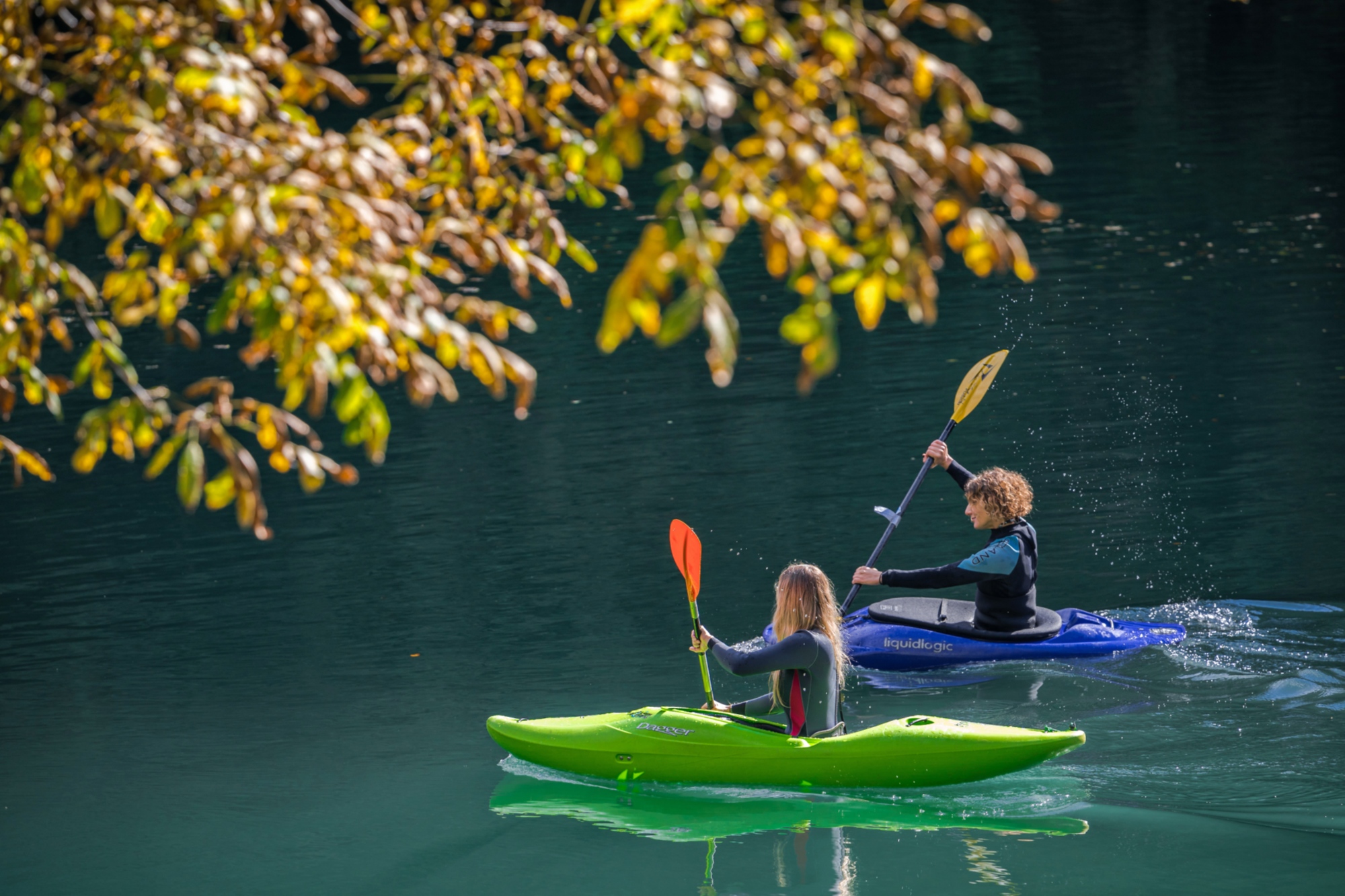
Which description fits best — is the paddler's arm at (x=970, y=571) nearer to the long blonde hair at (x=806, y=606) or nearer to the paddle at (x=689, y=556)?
the paddle at (x=689, y=556)

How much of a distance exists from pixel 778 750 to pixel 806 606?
73 centimetres

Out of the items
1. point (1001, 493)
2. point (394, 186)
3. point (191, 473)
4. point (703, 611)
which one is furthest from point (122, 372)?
point (703, 611)

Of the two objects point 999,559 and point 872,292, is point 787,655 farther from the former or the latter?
point 872,292

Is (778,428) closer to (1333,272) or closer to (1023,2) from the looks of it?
(1333,272)

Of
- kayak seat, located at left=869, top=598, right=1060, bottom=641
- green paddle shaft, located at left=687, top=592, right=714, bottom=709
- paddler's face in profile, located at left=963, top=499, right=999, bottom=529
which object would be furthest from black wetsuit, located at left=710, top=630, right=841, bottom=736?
paddler's face in profile, located at left=963, top=499, right=999, bottom=529

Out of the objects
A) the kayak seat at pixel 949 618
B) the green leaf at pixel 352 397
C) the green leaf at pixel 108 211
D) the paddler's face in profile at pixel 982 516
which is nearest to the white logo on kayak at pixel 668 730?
the kayak seat at pixel 949 618

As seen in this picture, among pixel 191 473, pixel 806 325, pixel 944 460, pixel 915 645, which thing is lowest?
pixel 915 645

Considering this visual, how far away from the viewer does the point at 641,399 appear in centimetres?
1564

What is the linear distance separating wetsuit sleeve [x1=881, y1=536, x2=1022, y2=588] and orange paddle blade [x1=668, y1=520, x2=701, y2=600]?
53.6 inches

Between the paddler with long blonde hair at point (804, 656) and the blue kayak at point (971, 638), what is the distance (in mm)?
1349

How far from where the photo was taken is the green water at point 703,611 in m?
6.46

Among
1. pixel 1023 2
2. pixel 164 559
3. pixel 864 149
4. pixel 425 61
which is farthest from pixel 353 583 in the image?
pixel 1023 2

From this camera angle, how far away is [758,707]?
7273 mm

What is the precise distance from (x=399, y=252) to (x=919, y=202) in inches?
59.2
